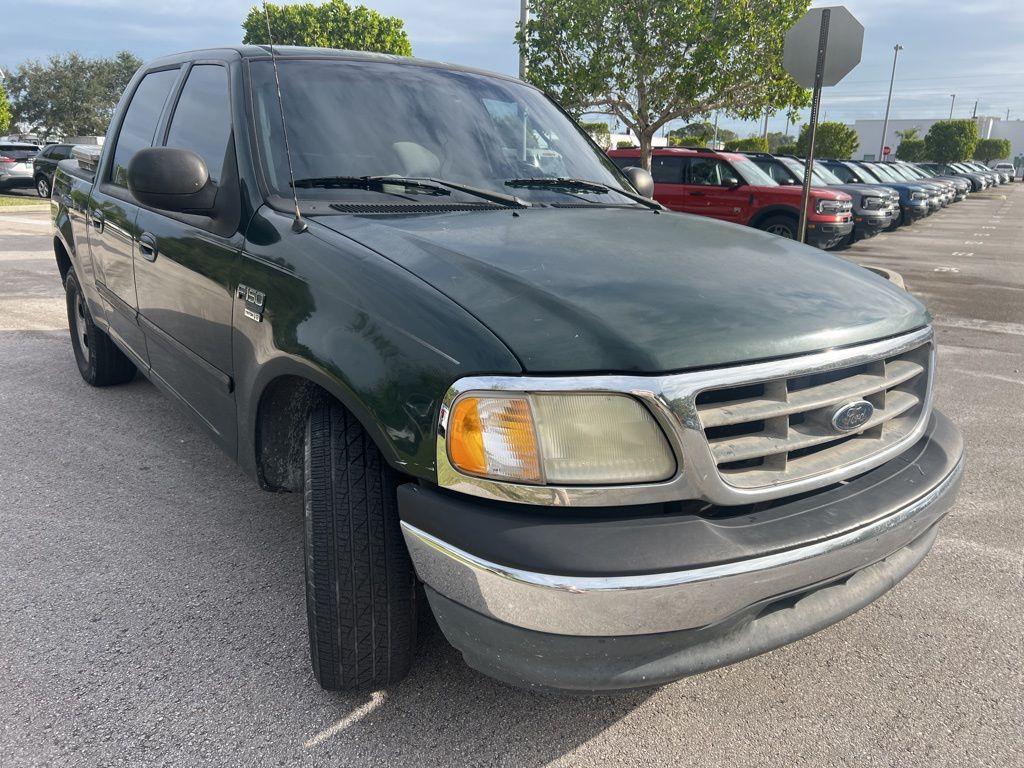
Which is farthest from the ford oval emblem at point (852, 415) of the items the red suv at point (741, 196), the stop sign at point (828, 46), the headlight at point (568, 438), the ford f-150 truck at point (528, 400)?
the red suv at point (741, 196)

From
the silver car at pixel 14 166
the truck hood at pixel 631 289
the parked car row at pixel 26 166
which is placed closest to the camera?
the truck hood at pixel 631 289

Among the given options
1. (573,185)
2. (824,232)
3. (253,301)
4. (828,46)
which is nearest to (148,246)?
(253,301)

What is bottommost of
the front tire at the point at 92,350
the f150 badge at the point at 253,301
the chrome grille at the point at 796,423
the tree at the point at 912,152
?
the front tire at the point at 92,350

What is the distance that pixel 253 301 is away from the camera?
2.30 metres

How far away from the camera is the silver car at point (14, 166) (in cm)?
2298

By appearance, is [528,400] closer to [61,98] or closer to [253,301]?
[253,301]

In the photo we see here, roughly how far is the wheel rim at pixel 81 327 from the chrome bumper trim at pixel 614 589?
12.3 ft

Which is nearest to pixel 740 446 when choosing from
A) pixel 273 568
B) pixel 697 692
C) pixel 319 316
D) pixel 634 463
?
pixel 634 463

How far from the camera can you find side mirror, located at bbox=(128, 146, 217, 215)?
7.82 feet

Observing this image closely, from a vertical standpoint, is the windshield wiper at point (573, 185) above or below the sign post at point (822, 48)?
below

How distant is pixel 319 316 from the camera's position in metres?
2.01

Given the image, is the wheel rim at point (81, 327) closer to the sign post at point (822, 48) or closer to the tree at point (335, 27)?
the sign post at point (822, 48)

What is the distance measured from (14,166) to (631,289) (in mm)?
26348

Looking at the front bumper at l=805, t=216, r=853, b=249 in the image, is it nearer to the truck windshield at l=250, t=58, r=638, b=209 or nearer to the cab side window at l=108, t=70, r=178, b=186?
the truck windshield at l=250, t=58, r=638, b=209
